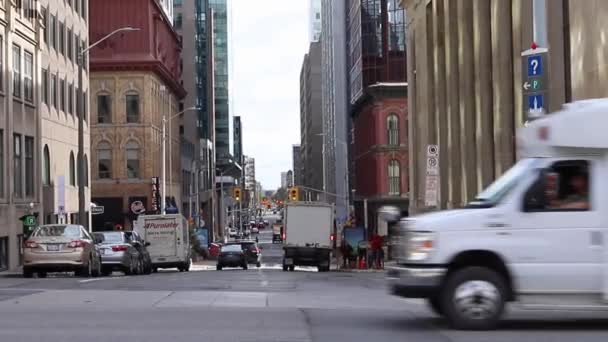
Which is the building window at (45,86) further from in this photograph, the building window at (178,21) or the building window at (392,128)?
the building window at (178,21)

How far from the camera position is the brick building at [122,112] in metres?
73.2

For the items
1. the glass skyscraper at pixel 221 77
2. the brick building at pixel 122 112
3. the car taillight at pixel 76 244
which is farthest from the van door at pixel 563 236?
the glass skyscraper at pixel 221 77

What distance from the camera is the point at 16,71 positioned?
41250mm

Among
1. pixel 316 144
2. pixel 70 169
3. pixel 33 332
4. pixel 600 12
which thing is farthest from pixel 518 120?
pixel 316 144

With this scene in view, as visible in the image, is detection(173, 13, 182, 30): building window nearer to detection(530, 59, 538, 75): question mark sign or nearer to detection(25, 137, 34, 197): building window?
detection(25, 137, 34, 197): building window

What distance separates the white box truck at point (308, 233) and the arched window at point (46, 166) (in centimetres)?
1149

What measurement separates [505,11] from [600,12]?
10120 mm

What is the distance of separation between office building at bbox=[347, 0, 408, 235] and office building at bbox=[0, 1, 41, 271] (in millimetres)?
32032

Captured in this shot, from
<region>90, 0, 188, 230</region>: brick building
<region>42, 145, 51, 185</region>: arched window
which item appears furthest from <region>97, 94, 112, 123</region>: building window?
<region>42, 145, 51, 185</region>: arched window

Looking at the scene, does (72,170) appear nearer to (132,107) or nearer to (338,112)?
(132,107)

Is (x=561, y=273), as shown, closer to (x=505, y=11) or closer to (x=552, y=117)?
(x=552, y=117)

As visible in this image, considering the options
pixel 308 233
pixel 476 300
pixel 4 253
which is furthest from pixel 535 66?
pixel 308 233

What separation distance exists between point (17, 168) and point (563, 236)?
33.1m

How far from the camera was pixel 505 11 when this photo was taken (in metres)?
34.2
